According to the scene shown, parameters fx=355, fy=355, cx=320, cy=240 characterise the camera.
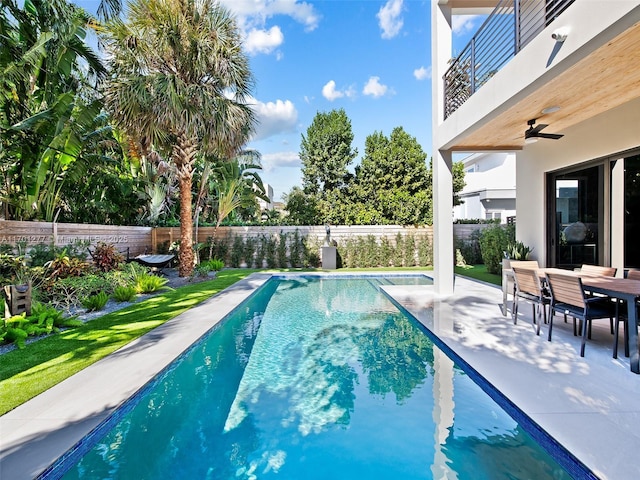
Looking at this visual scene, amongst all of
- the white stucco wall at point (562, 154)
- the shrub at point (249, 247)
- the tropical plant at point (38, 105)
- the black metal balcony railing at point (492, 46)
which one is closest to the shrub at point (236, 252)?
the shrub at point (249, 247)

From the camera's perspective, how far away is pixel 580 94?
5.61m

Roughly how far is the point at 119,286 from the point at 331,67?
15.9 m

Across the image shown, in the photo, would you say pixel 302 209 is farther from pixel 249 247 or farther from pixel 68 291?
pixel 68 291

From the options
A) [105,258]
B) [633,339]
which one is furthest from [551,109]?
[105,258]

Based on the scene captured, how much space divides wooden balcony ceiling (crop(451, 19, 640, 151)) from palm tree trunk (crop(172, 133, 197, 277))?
8771 mm

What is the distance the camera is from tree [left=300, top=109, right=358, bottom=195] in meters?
19.1

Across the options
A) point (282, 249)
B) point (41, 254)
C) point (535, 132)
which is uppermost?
point (535, 132)

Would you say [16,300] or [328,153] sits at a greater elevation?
[328,153]

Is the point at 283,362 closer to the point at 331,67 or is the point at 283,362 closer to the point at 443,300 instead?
the point at 443,300

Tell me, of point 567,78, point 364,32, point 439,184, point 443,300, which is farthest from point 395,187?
point 567,78

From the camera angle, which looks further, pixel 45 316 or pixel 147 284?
pixel 147 284

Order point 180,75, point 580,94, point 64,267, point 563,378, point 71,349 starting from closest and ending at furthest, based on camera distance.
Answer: point 563,378 < point 71,349 < point 580,94 < point 64,267 < point 180,75

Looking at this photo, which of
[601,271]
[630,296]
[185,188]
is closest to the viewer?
[630,296]

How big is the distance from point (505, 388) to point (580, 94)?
477 centimetres
